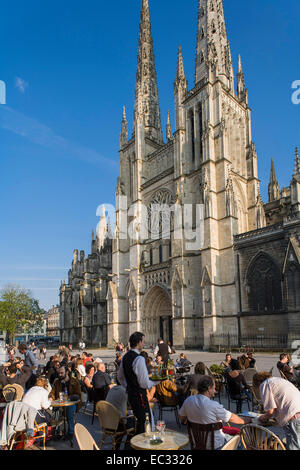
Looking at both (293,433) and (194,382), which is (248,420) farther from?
(194,382)

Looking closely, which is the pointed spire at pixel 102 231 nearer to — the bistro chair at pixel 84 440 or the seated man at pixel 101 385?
the seated man at pixel 101 385

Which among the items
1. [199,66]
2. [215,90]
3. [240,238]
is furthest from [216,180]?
[199,66]

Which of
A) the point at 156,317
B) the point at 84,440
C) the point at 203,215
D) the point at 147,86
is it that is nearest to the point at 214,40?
the point at 147,86

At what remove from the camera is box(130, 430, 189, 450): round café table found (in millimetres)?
3662

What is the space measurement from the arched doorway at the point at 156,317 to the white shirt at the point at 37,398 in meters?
23.9

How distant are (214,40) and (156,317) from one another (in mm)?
24986

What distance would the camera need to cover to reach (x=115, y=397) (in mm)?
5160

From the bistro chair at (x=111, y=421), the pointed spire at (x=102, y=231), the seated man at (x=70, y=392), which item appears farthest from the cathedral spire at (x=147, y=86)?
the bistro chair at (x=111, y=421)

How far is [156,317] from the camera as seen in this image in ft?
97.9

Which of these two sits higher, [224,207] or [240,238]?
[224,207]
